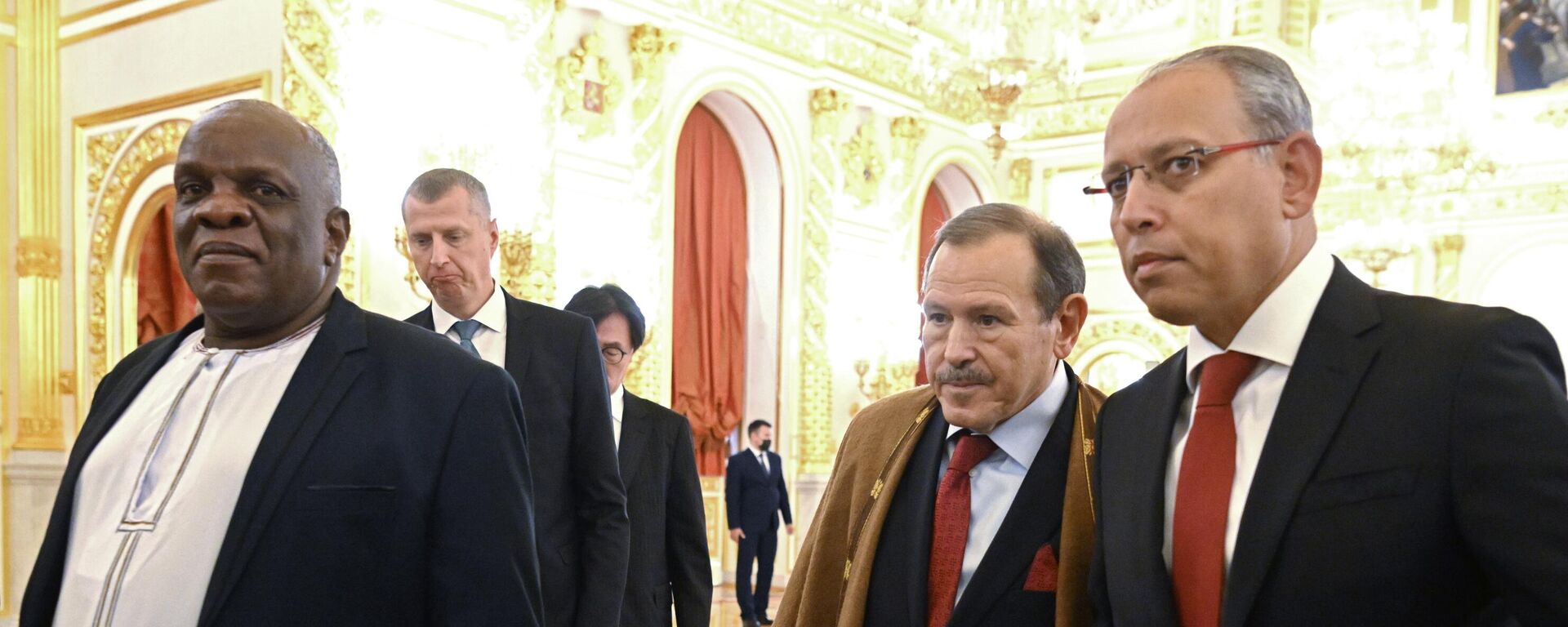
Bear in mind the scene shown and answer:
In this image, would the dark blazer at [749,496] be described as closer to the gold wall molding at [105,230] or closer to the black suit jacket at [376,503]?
the gold wall molding at [105,230]

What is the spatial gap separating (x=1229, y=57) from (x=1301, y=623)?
72 centimetres

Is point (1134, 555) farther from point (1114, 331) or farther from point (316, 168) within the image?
point (1114, 331)

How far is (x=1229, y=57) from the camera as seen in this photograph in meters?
1.59

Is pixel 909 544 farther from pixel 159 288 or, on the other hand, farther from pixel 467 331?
pixel 159 288

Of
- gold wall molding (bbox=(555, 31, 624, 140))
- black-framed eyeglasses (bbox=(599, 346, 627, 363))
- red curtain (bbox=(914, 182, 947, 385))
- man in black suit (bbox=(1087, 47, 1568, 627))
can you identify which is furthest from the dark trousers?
man in black suit (bbox=(1087, 47, 1568, 627))

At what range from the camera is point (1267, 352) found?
1565 mm

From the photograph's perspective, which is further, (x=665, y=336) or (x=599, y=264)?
(x=665, y=336)

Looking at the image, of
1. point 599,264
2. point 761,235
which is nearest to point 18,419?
point 599,264

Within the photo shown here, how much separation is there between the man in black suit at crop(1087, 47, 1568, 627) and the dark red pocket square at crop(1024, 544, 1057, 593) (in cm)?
19

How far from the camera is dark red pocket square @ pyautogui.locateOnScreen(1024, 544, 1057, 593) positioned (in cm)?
193

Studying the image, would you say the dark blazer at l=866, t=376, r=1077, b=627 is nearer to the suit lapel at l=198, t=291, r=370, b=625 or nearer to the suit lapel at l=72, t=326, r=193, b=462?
the suit lapel at l=198, t=291, r=370, b=625

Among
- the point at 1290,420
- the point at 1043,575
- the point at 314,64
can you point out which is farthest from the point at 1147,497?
the point at 314,64

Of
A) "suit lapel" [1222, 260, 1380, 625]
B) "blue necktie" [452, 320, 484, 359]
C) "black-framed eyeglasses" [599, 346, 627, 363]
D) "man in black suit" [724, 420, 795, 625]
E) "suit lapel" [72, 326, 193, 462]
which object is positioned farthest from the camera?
"man in black suit" [724, 420, 795, 625]

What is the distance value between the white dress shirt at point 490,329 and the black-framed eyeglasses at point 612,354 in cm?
80
